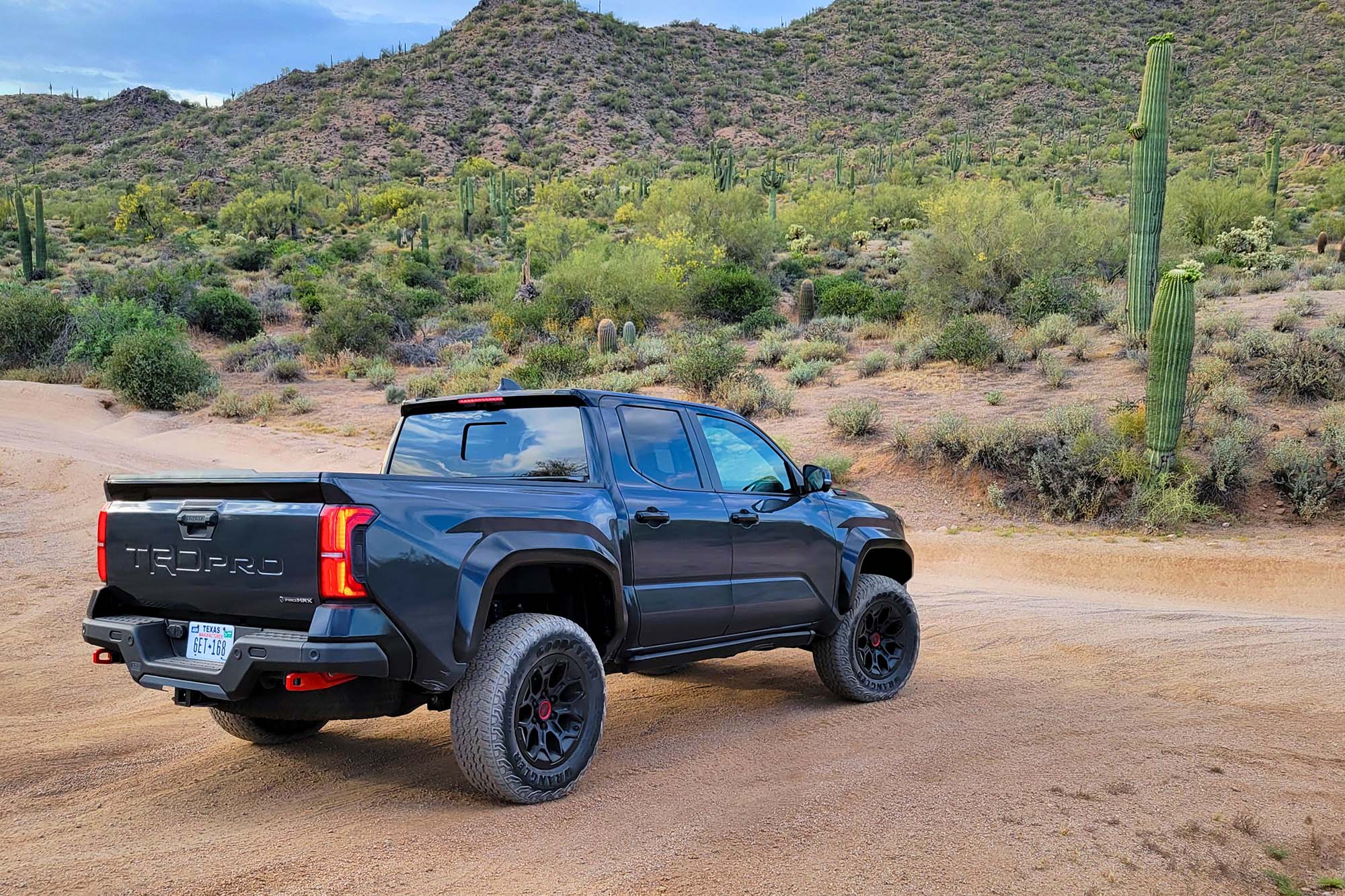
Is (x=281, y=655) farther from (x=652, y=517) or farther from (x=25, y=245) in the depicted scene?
(x=25, y=245)

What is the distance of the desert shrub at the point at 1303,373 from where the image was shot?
1764 cm

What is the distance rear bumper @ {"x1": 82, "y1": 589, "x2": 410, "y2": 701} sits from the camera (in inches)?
161

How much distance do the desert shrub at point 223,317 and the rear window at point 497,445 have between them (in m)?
29.4

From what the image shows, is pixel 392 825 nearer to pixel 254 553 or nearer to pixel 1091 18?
pixel 254 553

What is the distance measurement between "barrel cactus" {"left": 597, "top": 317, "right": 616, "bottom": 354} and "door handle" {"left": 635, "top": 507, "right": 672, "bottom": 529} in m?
21.4

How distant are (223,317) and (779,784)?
103 ft

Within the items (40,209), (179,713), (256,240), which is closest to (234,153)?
(256,240)

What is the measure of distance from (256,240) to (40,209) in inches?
488

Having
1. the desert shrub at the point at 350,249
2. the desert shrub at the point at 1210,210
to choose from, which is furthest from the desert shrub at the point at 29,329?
the desert shrub at the point at 1210,210

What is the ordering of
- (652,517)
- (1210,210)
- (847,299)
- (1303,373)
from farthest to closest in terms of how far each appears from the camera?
1. (1210,210)
2. (847,299)
3. (1303,373)
4. (652,517)

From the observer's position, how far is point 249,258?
153ft

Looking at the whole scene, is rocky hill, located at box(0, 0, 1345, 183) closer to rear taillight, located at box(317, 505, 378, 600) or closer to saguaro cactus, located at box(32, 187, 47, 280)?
saguaro cactus, located at box(32, 187, 47, 280)

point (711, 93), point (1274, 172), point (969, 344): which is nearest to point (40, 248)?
point (969, 344)

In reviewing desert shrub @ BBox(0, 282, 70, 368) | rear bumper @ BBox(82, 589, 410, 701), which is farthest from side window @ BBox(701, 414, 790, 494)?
desert shrub @ BBox(0, 282, 70, 368)
